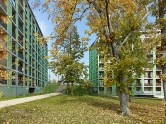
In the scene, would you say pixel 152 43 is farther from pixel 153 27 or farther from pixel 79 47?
Result: pixel 79 47

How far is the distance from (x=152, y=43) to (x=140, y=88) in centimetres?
3043

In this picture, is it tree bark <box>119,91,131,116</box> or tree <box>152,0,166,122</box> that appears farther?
tree <box>152,0,166,122</box>

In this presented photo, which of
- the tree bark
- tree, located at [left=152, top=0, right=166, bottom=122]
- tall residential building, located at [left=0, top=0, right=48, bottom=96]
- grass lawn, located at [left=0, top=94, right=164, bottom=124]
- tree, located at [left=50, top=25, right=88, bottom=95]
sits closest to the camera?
tall residential building, located at [left=0, top=0, right=48, bottom=96]

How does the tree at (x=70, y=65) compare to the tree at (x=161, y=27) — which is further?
the tree at (x=70, y=65)

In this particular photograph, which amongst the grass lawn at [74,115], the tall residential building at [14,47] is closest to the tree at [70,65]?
the tall residential building at [14,47]

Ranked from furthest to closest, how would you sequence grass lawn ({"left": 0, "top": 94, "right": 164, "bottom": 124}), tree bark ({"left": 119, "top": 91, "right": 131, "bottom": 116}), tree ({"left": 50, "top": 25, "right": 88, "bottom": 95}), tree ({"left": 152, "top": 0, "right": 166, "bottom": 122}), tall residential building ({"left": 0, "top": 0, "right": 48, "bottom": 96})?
tree ({"left": 50, "top": 25, "right": 88, "bottom": 95}), tree ({"left": 152, "top": 0, "right": 166, "bottom": 122}), tree bark ({"left": 119, "top": 91, "right": 131, "bottom": 116}), grass lawn ({"left": 0, "top": 94, "right": 164, "bottom": 124}), tall residential building ({"left": 0, "top": 0, "right": 48, "bottom": 96})

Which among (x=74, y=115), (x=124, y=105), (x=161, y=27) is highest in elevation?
(x=161, y=27)

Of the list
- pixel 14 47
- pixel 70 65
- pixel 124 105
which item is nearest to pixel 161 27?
pixel 124 105

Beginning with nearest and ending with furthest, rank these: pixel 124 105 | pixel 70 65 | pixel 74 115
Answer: pixel 74 115, pixel 124 105, pixel 70 65

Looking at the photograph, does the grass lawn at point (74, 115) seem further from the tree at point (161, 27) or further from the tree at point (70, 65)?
the tree at point (70, 65)

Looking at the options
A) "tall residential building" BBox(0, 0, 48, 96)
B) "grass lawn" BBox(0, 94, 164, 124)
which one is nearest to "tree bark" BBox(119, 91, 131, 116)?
"grass lawn" BBox(0, 94, 164, 124)

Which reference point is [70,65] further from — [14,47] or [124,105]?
[124,105]

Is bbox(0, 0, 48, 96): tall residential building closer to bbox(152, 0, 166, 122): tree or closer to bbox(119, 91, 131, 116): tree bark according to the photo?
bbox(119, 91, 131, 116): tree bark

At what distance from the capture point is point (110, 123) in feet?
18.9
